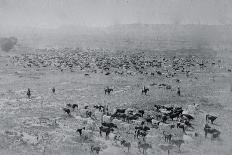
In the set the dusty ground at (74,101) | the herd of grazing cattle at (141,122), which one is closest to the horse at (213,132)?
the herd of grazing cattle at (141,122)

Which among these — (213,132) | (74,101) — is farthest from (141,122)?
(74,101)

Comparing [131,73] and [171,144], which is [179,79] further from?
[171,144]

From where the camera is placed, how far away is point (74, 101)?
31969 mm

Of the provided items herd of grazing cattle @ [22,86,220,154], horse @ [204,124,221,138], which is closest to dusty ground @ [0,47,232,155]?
horse @ [204,124,221,138]

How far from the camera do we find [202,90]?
3747cm

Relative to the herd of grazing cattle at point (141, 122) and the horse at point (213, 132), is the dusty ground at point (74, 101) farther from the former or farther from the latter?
the herd of grazing cattle at point (141, 122)

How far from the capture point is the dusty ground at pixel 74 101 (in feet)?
68.6

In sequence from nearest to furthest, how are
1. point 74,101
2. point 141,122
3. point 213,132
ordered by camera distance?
1. point 213,132
2. point 141,122
3. point 74,101

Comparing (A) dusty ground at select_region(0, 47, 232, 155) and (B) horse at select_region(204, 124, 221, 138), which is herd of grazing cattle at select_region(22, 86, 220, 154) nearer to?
(B) horse at select_region(204, 124, 221, 138)

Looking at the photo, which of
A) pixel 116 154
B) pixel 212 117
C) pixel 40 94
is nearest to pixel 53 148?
pixel 116 154

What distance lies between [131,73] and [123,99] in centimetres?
1491

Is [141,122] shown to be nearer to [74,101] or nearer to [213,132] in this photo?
[213,132]

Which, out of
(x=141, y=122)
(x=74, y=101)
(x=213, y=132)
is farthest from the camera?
(x=74, y=101)

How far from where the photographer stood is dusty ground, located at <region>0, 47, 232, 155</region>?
2091 cm
